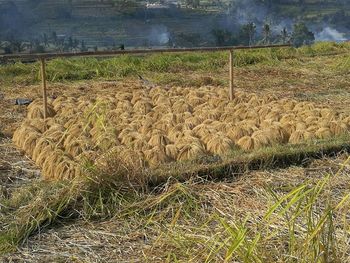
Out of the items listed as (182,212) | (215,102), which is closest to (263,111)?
(215,102)

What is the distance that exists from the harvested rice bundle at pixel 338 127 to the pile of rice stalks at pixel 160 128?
0.01 m

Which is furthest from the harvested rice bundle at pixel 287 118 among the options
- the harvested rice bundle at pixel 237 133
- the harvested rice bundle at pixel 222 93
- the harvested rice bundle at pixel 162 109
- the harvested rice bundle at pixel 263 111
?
the harvested rice bundle at pixel 222 93

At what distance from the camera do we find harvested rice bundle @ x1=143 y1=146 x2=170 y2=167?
5480 mm

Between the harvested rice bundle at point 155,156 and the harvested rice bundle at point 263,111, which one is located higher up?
the harvested rice bundle at point 155,156

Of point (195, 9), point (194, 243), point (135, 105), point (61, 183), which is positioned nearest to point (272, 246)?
point (194, 243)

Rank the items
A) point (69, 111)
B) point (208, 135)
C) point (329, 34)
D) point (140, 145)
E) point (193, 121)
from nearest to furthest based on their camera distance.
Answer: point (140, 145) → point (208, 135) → point (193, 121) → point (69, 111) → point (329, 34)

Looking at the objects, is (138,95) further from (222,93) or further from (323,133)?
(323,133)

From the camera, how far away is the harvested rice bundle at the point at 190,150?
18.5 feet

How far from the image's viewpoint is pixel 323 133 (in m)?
6.39

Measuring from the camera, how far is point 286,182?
4.93m

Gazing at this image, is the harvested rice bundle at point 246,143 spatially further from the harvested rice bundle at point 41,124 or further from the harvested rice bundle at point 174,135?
the harvested rice bundle at point 41,124

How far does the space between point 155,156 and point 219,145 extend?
0.74m

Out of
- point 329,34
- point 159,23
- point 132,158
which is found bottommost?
point 329,34

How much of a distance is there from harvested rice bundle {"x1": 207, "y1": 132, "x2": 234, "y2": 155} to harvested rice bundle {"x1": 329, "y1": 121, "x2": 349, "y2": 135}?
1.32 meters
